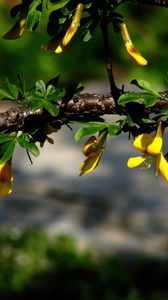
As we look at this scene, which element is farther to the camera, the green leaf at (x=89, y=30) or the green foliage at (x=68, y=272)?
the green foliage at (x=68, y=272)

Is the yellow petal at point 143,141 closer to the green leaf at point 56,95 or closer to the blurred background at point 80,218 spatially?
the green leaf at point 56,95

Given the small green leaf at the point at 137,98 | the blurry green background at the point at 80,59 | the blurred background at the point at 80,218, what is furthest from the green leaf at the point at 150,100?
the blurry green background at the point at 80,59

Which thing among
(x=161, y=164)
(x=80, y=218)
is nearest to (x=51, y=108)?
(x=161, y=164)

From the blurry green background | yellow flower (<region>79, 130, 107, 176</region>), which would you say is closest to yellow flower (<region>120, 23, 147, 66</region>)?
yellow flower (<region>79, 130, 107, 176</region>)

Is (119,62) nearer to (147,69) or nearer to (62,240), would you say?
(147,69)

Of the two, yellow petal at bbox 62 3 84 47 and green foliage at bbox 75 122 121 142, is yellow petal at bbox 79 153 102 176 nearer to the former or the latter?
green foliage at bbox 75 122 121 142

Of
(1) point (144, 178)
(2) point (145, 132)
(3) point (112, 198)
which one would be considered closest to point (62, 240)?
(3) point (112, 198)
